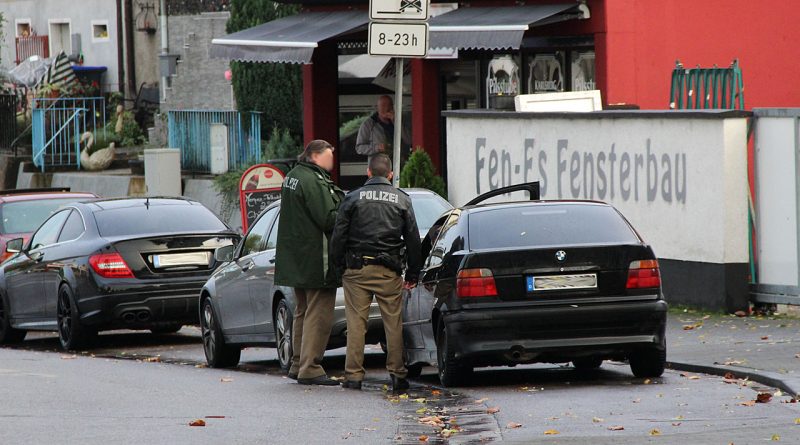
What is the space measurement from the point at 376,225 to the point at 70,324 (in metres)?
6.04

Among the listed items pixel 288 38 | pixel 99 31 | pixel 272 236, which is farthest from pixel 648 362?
pixel 99 31

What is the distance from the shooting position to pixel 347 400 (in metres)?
12.1

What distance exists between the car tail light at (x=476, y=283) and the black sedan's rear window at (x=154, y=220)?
6.03 metres

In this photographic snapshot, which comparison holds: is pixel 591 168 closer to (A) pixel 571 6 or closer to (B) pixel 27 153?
(A) pixel 571 6

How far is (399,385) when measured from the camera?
1259 centimetres

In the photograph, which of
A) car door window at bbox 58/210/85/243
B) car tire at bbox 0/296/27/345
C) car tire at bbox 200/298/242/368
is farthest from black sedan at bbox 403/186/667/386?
car tire at bbox 0/296/27/345

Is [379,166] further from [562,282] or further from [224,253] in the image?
[224,253]

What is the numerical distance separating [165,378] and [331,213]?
216 cm

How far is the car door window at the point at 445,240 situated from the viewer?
12.6 meters

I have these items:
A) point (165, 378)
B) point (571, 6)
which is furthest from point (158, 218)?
point (571, 6)

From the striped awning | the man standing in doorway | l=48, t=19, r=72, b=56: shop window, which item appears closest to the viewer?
the man standing in doorway

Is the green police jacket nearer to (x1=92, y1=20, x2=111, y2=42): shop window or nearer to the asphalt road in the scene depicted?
the asphalt road

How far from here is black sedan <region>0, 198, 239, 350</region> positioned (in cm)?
1717

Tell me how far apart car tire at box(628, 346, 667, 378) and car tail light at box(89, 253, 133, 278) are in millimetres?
6365
